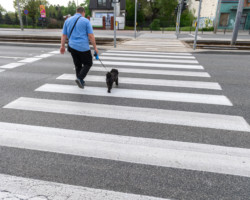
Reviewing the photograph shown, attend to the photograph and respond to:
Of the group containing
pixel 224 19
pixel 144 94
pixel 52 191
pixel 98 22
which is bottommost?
pixel 52 191

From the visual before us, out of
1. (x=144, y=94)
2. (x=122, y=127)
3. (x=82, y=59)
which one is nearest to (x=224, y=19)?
(x=144, y=94)

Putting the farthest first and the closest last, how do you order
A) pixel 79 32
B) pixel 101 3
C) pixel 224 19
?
pixel 101 3
pixel 224 19
pixel 79 32

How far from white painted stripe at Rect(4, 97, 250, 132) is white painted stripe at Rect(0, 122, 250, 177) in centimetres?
70

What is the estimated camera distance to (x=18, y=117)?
12.5ft

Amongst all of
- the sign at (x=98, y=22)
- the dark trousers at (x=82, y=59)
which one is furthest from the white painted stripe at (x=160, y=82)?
the sign at (x=98, y=22)

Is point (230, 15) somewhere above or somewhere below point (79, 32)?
above

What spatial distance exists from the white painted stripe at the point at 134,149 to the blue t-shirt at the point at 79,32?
223 centimetres

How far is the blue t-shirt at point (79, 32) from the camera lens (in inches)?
175

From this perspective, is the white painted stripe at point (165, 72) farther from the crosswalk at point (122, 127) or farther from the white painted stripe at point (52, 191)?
the white painted stripe at point (52, 191)

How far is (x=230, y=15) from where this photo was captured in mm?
31172

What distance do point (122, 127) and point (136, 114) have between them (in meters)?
0.60

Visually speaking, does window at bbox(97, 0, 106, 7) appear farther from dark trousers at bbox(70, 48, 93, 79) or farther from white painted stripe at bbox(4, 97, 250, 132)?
white painted stripe at bbox(4, 97, 250, 132)

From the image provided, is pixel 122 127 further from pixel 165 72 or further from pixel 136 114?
pixel 165 72

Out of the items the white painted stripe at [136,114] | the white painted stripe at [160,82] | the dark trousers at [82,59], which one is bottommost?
the white painted stripe at [136,114]
